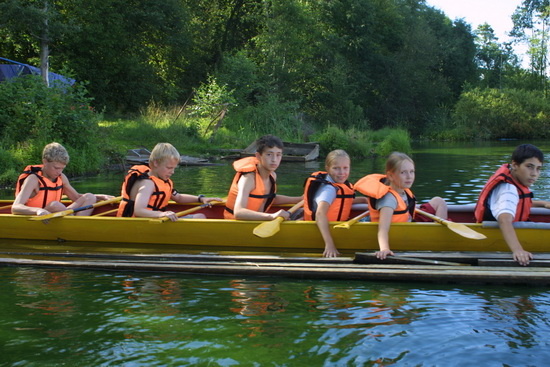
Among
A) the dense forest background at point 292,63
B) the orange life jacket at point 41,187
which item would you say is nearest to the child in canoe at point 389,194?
the orange life jacket at point 41,187

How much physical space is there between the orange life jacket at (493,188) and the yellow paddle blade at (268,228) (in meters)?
1.62

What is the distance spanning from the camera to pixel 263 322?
12.6ft

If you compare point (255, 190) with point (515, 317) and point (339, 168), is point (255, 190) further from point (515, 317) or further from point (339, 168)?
point (515, 317)

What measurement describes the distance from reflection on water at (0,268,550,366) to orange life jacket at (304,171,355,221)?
2.50ft

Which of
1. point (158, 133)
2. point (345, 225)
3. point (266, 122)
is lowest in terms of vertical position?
point (345, 225)

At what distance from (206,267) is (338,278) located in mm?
1045

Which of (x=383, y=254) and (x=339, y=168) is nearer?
(x=383, y=254)

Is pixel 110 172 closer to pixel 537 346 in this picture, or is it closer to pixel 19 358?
pixel 19 358

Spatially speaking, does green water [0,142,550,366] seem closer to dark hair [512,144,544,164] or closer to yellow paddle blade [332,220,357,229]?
yellow paddle blade [332,220,357,229]

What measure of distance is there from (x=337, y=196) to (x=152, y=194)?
1643 millimetres

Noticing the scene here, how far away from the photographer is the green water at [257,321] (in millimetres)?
3316

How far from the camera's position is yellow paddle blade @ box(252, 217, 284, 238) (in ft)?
16.0

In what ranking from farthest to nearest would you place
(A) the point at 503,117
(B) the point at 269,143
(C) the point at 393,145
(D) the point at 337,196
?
(A) the point at 503,117
(C) the point at 393,145
(D) the point at 337,196
(B) the point at 269,143

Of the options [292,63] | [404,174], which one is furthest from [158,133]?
[292,63]
